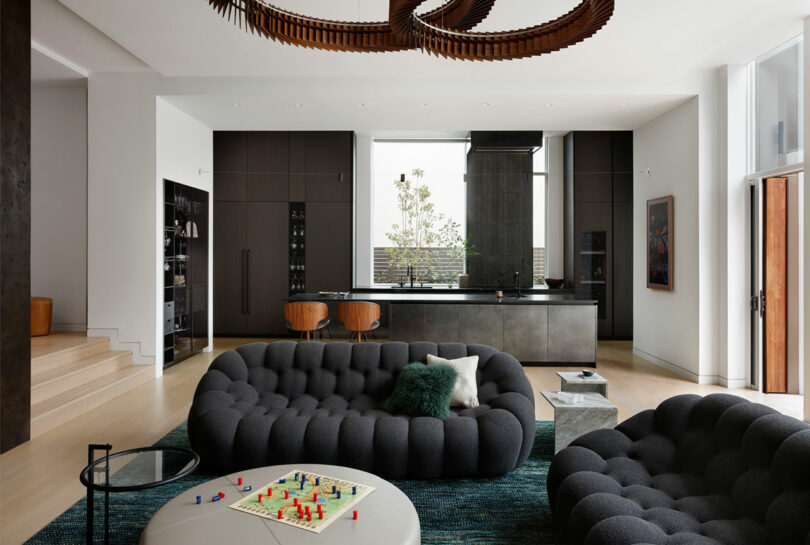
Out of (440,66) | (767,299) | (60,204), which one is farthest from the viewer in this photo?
(60,204)

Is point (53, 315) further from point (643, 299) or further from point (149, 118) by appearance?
point (643, 299)

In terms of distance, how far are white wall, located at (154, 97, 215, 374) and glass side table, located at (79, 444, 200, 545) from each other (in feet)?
13.9

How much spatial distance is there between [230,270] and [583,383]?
6579 mm

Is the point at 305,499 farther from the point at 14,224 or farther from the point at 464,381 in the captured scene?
the point at 14,224

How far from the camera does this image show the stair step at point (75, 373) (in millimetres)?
4668

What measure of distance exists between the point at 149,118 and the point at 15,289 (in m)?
2.79

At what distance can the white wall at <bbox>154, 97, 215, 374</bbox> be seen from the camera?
6129mm

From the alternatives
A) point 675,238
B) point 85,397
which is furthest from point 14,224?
point 675,238

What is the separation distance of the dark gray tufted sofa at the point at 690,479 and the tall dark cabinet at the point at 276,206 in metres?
6.69

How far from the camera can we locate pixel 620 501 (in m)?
2.12

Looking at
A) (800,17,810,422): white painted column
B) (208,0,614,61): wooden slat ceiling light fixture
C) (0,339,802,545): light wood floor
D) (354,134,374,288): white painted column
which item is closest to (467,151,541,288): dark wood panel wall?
(354,134,374,288): white painted column

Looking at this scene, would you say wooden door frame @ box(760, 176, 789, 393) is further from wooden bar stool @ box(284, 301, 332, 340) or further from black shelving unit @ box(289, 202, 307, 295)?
black shelving unit @ box(289, 202, 307, 295)

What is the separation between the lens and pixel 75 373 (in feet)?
16.7

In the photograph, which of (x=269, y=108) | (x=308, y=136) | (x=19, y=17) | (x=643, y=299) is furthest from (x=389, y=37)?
(x=308, y=136)
